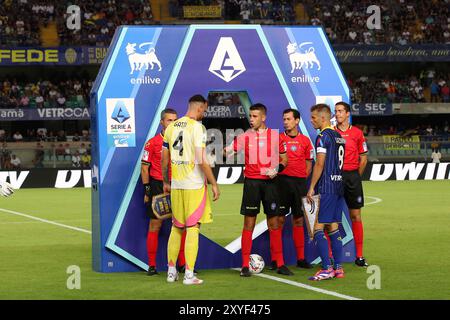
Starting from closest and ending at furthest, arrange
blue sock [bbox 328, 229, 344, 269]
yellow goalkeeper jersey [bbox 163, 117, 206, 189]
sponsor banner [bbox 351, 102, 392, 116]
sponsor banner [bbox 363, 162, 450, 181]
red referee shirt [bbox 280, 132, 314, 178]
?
yellow goalkeeper jersey [bbox 163, 117, 206, 189]
blue sock [bbox 328, 229, 344, 269]
red referee shirt [bbox 280, 132, 314, 178]
sponsor banner [bbox 363, 162, 450, 181]
sponsor banner [bbox 351, 102, 392, 116]

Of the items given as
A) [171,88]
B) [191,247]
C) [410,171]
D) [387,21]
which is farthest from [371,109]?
[191,247]

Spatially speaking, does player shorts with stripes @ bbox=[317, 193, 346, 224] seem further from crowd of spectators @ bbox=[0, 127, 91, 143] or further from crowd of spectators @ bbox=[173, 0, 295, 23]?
crowd of spectators @ bbox=[173, 0, 295, 23]

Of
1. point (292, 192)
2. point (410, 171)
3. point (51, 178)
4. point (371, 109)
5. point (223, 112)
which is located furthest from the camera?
point (371, 109)

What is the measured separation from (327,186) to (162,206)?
2.15 m

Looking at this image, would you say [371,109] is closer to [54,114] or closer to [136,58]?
[54,114]

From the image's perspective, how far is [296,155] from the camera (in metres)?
13.1

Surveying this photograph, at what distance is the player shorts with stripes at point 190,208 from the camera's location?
11531 millimetres

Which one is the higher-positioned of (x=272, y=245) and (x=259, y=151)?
(x=259, y=151)

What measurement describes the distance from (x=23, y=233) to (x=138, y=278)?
7.01 meters

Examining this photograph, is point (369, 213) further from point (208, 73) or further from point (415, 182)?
point (415, 182)

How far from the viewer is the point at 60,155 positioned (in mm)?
35500

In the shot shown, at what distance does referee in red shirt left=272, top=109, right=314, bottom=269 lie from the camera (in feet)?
42.6

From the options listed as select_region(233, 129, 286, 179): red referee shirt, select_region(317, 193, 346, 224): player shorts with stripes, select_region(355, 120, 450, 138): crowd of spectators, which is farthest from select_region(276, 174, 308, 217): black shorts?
select_region(355, 120, 450, 138): crowd of spectators
